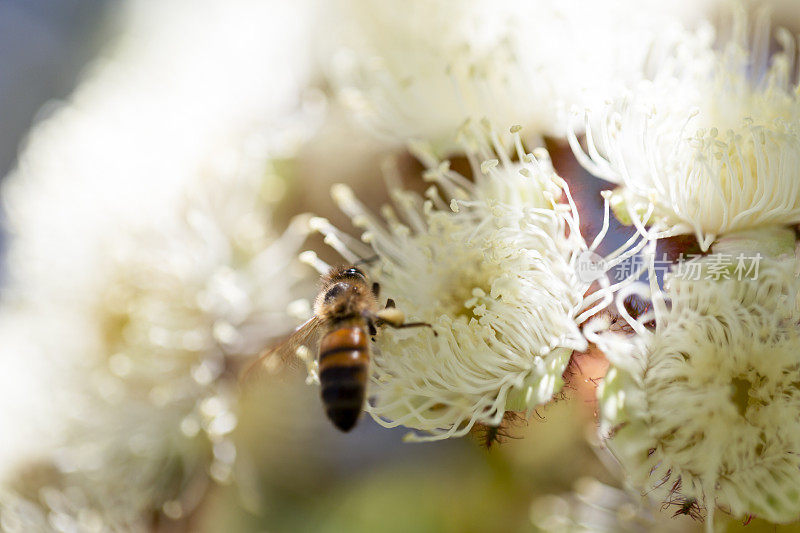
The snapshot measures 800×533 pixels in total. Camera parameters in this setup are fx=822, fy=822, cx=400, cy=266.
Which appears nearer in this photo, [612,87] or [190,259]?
[612,87]

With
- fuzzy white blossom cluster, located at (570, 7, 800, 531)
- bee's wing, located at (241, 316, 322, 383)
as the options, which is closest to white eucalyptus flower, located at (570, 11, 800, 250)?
fuzzy white blossom cluster, located at (570, 7, 800, 531)

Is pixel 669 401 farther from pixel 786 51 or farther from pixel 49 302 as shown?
pixel 49 302

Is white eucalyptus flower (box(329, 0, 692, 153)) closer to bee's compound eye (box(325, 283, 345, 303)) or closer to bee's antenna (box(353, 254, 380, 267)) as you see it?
bee's antenna (box(353, 254, 380, 267))

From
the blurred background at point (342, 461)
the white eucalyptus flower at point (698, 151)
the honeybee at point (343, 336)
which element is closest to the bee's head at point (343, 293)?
the honeybee at point (343, 336)

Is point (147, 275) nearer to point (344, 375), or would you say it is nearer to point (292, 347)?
point (292, 347)

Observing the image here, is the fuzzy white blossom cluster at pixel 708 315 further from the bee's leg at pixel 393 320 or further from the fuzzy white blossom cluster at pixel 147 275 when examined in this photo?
the fuzzy white blossom cluster at pixel 147 275

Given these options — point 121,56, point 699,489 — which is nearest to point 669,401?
point 699,489

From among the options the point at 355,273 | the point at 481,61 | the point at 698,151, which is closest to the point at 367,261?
the point at 355,273
